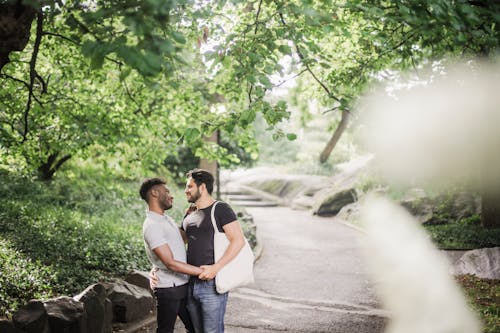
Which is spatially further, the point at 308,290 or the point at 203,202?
the point at 308,290

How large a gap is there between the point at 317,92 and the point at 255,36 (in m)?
4.65

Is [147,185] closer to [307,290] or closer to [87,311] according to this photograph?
[87,311]

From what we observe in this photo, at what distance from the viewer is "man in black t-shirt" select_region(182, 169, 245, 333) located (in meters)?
3.71

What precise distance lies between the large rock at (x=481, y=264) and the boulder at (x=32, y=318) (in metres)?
8.07

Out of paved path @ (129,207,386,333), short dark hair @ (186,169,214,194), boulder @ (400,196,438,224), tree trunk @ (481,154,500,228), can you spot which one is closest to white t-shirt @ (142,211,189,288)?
short dark hair @ (186,169,214,194)

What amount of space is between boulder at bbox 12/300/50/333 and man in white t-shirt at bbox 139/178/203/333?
1.44m

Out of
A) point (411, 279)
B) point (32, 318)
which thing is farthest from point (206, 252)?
point (411, 279)

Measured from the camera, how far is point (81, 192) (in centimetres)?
1493

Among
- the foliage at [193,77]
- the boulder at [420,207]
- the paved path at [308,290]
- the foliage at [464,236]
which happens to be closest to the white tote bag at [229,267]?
the foliage at [193,77]

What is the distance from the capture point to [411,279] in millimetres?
9172

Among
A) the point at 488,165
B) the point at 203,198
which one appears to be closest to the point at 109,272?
the point at 203,198

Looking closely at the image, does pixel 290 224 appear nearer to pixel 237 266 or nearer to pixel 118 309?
pixel 118 309

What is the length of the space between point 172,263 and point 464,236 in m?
10.3

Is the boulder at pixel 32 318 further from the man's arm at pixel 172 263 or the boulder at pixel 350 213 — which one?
the boulder at pixel 350 213
